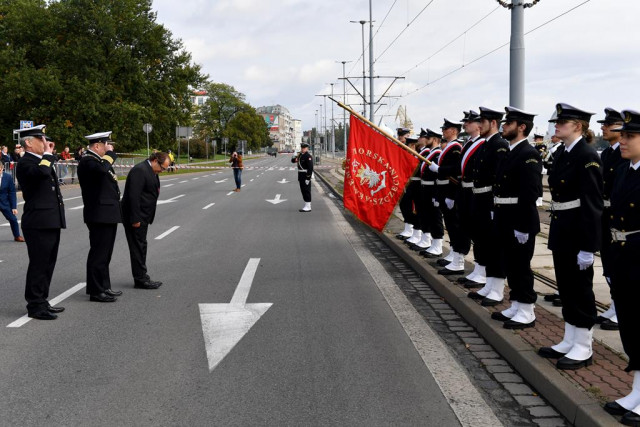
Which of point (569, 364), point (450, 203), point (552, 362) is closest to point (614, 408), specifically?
point (569, 364)

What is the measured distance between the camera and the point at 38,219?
20.6 feet

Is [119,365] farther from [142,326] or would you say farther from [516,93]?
[516,93]

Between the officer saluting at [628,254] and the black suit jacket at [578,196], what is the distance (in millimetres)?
611

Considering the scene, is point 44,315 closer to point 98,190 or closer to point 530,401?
point 98,190

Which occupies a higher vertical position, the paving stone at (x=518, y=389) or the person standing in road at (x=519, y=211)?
the person standing in road at (x=519, y=211)

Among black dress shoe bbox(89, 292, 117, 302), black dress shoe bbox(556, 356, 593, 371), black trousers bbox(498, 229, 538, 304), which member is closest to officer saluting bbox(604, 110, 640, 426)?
black dress shoe bbox(556, 356, 593, 371)

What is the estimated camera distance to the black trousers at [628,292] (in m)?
3.53

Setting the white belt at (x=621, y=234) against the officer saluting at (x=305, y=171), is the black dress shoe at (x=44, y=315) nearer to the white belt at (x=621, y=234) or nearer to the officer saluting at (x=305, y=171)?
the white belt at (x=621, y=234)

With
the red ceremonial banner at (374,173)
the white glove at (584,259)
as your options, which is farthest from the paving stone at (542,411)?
the red ceremonial banner at (374,173)

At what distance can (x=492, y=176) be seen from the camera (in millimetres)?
6359

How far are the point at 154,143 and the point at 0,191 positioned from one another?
3477 cm

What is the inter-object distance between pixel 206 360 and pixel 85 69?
3986 centimetres

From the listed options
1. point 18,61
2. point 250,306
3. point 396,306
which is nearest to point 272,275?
point 250,306

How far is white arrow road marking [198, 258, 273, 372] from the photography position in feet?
17.3
